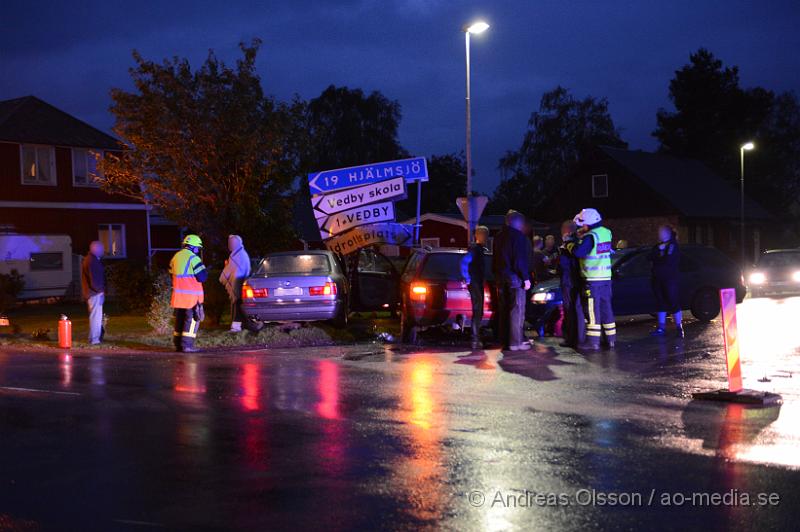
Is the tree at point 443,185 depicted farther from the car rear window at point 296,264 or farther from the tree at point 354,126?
the car rear window at point 296,264

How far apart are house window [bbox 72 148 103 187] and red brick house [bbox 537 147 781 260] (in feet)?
89.5

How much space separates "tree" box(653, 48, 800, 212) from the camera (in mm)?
60281

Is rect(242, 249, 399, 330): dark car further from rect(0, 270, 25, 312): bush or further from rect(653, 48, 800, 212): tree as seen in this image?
rect(653, 48, 800, 212): tree

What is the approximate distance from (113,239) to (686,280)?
26916 millimetres

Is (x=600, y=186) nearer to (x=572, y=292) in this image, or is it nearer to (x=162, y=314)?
(x=162, y=314)

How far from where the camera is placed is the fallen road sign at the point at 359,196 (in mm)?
18219

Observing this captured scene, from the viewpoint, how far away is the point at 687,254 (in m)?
17.1

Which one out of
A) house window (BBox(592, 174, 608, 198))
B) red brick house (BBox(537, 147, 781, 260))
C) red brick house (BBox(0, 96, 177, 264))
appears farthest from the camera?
house window (BBox(592, 174, 608, 198))

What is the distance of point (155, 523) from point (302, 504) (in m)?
0.85

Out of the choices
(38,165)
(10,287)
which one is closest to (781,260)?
(10,287)

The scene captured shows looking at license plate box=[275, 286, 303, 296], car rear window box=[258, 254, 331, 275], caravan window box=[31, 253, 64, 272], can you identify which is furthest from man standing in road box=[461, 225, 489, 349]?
caravan window box=[31, 253, 64, 272]

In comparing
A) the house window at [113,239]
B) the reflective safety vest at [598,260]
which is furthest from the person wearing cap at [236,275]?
the house window at [113,239]

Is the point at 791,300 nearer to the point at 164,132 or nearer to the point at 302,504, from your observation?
the point at 164,132

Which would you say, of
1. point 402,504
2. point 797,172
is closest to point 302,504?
point 402,504
